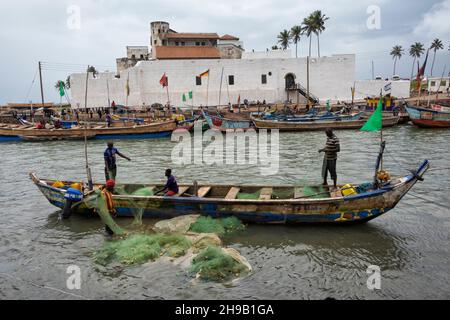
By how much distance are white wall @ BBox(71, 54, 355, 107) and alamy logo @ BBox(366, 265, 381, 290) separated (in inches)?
1483

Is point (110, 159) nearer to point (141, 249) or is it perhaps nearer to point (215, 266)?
point (141, 249)

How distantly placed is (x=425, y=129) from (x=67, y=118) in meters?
32.0

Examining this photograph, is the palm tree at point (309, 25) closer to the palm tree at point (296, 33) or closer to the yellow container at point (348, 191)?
the palm tree at point (296, 33)

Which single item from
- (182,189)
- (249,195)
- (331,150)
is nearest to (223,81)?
(182,189)

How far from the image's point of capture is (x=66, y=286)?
6594 mm

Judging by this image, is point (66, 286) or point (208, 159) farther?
point (208, 159)

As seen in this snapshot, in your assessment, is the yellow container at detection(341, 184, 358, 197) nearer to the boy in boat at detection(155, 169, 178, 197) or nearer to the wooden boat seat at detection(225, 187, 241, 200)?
the wooden boat seat at detection(225, 187, 241, 200)

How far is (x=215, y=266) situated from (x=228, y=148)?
16720 millimetres

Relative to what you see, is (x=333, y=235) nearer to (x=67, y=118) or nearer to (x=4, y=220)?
(x=4, y=220)

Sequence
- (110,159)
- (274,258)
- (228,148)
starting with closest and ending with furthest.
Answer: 1. (274,258)
2. (110,159)
3. (228,148)

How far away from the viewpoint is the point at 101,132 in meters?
26.9

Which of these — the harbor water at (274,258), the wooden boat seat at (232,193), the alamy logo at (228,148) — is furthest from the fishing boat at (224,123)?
the wooden boat seat at (232,193)

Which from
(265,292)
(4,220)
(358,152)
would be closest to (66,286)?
(265,292)

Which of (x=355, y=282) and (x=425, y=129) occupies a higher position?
(x=425, y=129)
